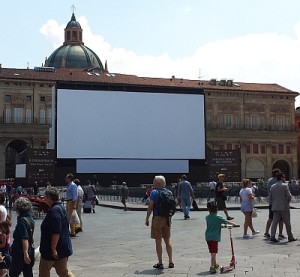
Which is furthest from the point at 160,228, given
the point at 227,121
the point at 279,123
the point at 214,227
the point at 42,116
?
the point at 279,123

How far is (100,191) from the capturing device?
3272 centimetres

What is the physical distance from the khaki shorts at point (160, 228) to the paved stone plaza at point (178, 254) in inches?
18.7

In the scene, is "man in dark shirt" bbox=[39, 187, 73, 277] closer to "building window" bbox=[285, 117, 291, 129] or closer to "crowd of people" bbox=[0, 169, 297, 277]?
"crowd of people" bbox=[0, 169, 297, 277]

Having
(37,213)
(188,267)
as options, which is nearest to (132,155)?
(37,213)

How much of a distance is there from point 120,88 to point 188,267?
3108 cm

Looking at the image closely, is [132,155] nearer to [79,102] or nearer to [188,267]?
[79,102]

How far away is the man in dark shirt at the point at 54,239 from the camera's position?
221 inches

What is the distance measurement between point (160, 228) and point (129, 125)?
2998cm

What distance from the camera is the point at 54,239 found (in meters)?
5.60

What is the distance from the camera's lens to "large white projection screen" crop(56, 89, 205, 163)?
36.5 m

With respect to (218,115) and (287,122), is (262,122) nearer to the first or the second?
(287,122)

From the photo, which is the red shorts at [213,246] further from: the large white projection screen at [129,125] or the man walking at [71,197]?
the large white projection screen at [129,125]

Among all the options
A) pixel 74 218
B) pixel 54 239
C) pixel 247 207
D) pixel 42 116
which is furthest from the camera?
pixel 42 116

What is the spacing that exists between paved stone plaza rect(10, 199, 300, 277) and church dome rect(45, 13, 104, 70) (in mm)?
62552
